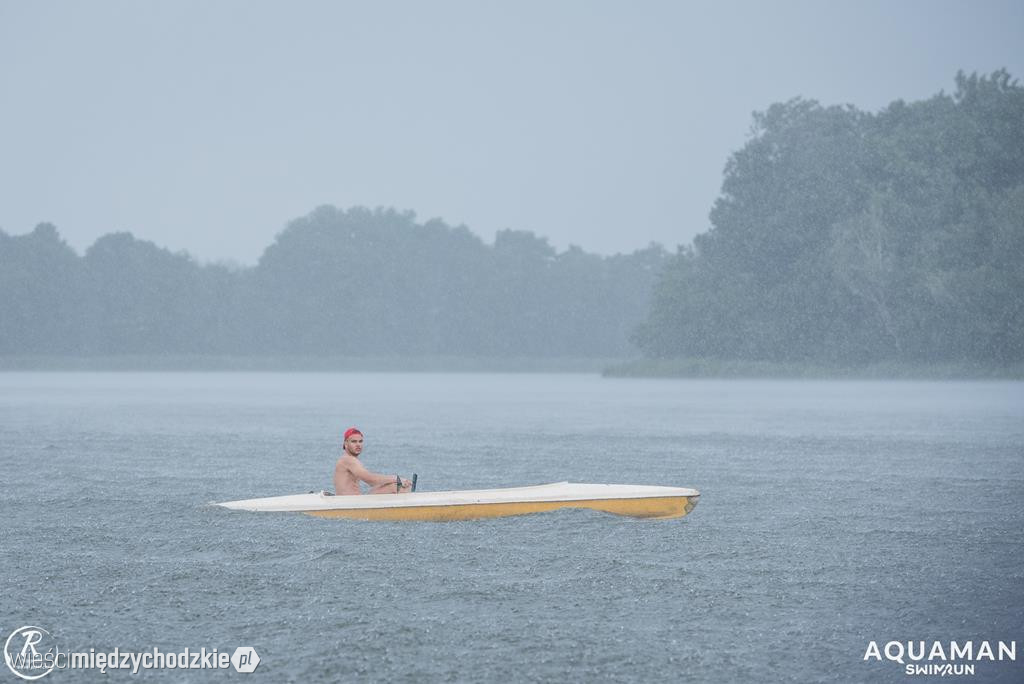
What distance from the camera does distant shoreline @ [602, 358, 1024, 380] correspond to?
87500 mm

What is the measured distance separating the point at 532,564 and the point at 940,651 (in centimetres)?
521

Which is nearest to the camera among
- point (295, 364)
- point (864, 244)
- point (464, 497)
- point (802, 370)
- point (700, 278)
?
point (464, 497)

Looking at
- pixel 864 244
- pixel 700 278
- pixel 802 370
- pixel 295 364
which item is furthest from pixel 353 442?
pixel 295 364

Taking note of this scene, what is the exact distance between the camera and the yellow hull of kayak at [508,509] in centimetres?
1788

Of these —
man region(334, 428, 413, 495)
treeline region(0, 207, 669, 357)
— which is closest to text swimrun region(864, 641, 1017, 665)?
man region(334, 428, 413, 495)

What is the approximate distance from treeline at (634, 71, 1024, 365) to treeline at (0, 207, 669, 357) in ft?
118

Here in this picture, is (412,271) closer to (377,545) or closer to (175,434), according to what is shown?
(175,434)

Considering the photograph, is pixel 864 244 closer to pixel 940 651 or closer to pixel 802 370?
pixel 802 370

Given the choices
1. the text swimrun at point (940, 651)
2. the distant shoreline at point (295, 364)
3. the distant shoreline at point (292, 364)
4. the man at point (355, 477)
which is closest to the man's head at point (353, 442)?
the man at point (355, 477)

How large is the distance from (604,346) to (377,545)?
127751mm

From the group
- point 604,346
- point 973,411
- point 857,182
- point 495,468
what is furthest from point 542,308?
point 495,468

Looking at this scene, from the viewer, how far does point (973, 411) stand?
160 feet

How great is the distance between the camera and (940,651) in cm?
1162

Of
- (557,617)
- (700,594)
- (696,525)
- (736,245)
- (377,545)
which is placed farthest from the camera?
(736,245)
